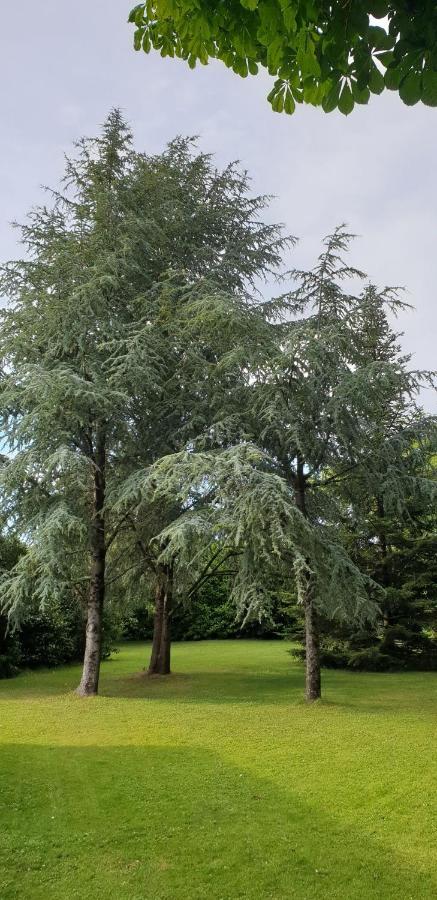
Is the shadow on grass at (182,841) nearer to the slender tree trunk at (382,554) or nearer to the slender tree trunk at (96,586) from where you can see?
the slender tree trunk at (96,586)

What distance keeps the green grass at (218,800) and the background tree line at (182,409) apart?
190cm

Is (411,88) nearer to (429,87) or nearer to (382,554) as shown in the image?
(429,87)

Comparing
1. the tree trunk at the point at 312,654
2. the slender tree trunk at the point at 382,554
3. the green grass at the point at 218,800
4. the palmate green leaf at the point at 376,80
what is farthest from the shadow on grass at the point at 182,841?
the slender tree trunk at the point at 382,554

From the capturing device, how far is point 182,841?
4805 millimetres

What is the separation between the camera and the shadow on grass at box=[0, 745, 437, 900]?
4.04 metres

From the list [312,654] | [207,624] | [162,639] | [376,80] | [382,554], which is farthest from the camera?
[207,624]

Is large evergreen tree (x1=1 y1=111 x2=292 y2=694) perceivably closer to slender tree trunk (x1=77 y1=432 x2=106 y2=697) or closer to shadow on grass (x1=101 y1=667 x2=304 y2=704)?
slender tree trunk (x1=77 y1=432 x2=106 y2=697)

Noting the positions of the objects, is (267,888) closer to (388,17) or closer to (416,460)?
(388,17)

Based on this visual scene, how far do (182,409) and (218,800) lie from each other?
28.2ft

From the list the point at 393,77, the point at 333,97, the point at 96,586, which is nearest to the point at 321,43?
the point at 333,97

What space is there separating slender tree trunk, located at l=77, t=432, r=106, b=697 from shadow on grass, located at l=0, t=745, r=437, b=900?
18.6ft

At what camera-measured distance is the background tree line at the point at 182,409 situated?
10547 mm

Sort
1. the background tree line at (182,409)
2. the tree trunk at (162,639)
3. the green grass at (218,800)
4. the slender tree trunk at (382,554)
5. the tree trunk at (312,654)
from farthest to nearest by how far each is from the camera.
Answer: the slender tree trunk at (382,554) → the tree trunk at (162,639) → the tree trunk at (312,654) → the background tree line at (182,409) → the green grass at (218,800)

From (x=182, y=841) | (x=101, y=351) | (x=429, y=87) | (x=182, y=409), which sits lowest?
(x=182, y=841)
